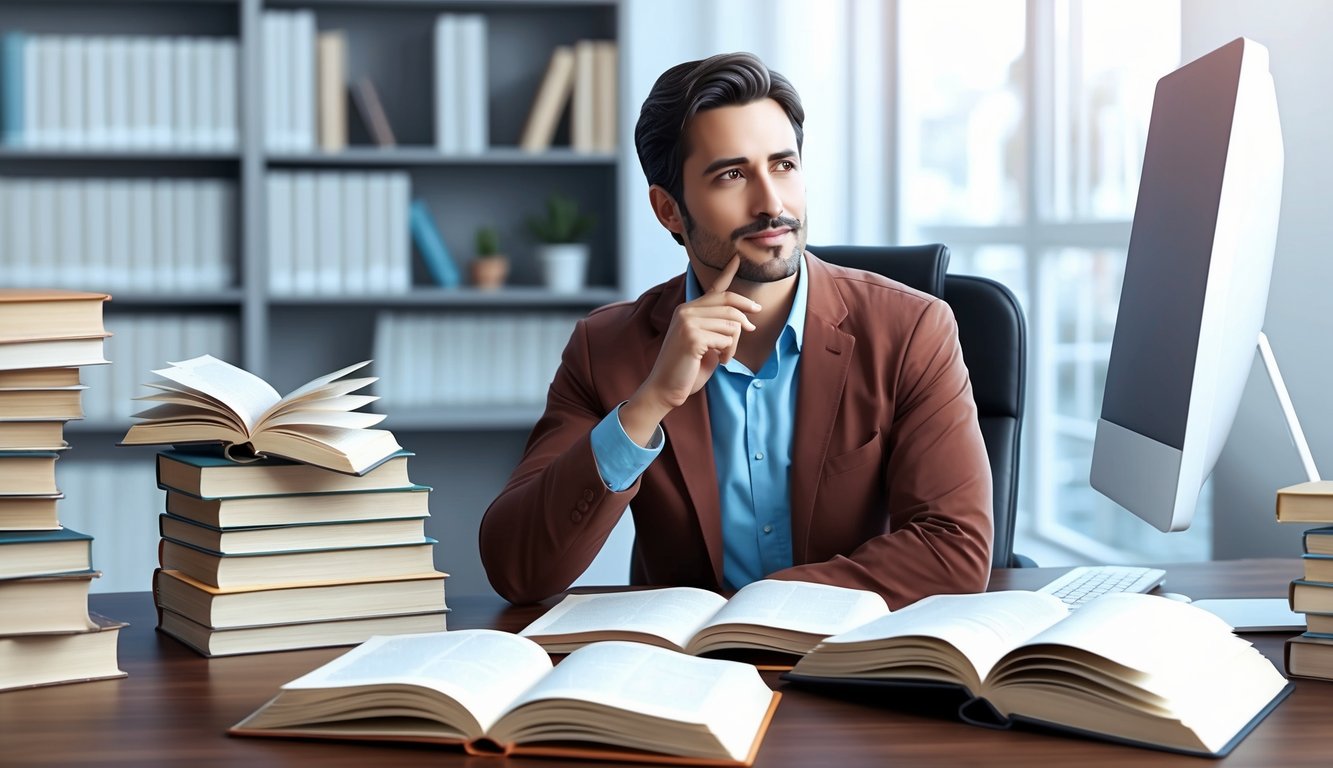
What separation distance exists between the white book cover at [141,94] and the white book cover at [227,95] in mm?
158

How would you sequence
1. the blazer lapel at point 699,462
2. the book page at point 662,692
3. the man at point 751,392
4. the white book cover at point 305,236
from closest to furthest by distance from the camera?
the book page at point 662,692 → the man at point 751,392 → the blazer lapel at point 699,462 → the white book cover at point 305,236

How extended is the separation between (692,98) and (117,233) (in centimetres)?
218

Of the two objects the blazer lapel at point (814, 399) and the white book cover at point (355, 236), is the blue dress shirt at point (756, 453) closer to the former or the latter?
the blazer lapel at point (814, 399)

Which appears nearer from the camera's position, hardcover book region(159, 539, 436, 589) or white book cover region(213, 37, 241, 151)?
hardcover book region(159, 539, 436, 589)

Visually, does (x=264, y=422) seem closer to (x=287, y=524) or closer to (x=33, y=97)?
(x=287, y=524)

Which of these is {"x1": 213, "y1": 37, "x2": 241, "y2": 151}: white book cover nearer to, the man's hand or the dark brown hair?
the dark brown hair

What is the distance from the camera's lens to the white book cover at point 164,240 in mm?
A: 3355

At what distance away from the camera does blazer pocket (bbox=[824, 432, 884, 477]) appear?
166 centimetres

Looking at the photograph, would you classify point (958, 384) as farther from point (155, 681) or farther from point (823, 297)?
point (155, 681)

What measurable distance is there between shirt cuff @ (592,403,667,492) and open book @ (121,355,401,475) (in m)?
0.26

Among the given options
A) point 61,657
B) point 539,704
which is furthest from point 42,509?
point 539,704

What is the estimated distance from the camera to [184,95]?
3.33 meters

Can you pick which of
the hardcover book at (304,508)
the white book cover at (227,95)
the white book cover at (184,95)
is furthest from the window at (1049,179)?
the hardcover book at (304,508)

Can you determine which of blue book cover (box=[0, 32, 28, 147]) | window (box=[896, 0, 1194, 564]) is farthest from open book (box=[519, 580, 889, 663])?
blue book cover (box=[0, 32, 28, 147])
